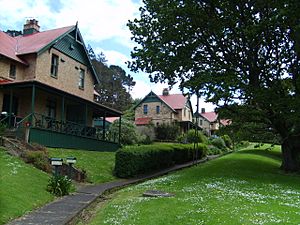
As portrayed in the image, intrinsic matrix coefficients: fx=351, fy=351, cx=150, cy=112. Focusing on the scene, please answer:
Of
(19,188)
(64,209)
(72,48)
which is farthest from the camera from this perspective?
(72,48)

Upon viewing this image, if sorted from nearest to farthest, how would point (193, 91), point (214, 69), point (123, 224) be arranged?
point (123, 224)
point (193, 91)
point (214, 69)

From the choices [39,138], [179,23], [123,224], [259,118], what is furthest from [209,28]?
[123,224]

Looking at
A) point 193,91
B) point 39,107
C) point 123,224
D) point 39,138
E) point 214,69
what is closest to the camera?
point 123,224

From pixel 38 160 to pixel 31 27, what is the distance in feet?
65.5

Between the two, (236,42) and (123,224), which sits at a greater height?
(236,42)

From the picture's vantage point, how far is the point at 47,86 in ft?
76.7

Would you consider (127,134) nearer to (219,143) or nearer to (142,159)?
(219,143)

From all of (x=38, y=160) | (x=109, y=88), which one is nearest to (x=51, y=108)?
(x=38, y=160)

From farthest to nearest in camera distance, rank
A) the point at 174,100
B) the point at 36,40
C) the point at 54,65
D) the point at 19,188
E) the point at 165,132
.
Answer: the point at 174,100
the point at 165,132
the point at 36,40
the point at 54,65
the point at 19,188

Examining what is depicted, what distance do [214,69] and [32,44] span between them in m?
16.0

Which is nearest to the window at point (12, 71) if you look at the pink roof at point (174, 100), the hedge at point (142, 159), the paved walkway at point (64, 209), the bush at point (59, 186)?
the hedge at point (142, 159)

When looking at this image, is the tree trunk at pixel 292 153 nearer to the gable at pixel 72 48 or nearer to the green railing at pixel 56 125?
the green railing at pixel 56 125

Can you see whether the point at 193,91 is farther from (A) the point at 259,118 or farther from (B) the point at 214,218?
(B) the point at 214,218

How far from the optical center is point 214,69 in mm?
20562
